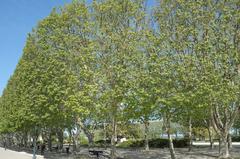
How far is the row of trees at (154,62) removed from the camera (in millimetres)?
26016

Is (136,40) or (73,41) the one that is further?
(73,41)

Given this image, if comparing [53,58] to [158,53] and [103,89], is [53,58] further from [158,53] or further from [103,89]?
[158,53]

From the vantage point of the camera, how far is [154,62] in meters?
26.9

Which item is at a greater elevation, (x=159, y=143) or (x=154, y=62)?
(x=154, y=62)

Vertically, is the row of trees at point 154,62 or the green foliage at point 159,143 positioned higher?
the row of trees at point 154,62

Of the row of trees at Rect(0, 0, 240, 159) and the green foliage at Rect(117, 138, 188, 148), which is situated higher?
the row of trees at Rect(0, 0, 240, 159)

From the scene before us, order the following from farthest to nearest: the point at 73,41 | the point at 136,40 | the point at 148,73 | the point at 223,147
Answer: the point at 73,41 < the point at 223,147 < the point at 136,40 < the point at 148,73

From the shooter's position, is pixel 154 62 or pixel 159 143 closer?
pixel 154 62

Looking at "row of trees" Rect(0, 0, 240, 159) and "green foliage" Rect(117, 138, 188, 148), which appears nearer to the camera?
"row of trees" Rect(0, 0, 240, 159)

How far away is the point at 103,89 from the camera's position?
29.5m

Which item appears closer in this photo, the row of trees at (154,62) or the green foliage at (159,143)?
the row of trees at (154,62)

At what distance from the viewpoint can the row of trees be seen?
85.4ft

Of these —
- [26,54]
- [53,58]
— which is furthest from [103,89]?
[26,54]

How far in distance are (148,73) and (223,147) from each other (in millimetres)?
8973
